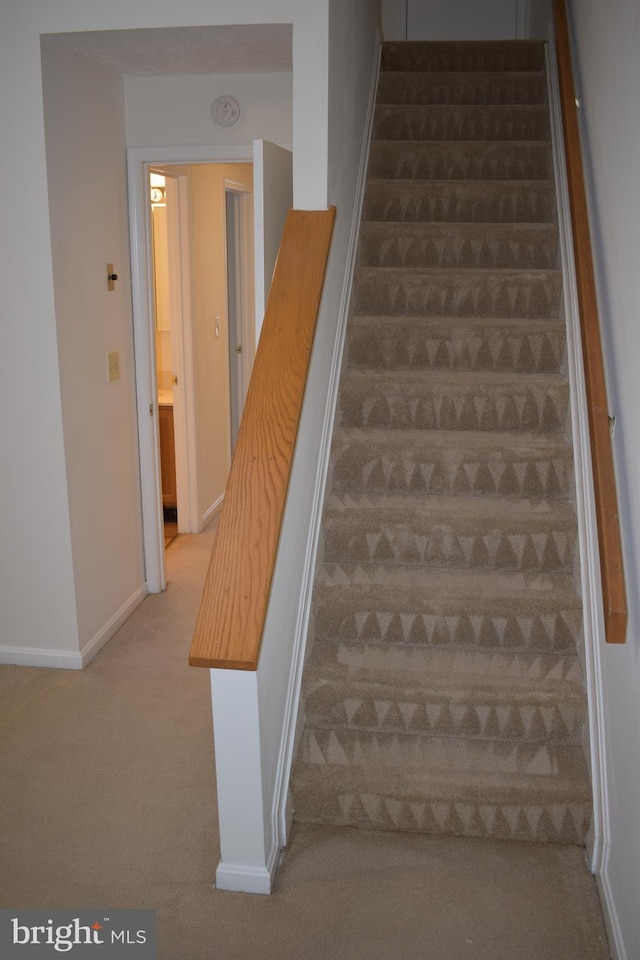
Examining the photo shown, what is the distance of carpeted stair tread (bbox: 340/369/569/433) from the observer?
305 centimetres

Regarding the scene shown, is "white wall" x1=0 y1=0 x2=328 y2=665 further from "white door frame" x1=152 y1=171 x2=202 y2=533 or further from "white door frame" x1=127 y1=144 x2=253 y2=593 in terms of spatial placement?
"white door frame" x1=152 y1=171 x2=202 y2=533

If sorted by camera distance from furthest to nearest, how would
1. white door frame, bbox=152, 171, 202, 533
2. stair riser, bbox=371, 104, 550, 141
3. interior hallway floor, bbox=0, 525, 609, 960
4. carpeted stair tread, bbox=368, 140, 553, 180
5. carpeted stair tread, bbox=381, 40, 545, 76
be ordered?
white door frame, bbox=152, 171, 202, 533, carpeted stair tread, bbox=381, 40, 545, 76, stair riser, bbox=371, 104, 550, 141, carpeted stair tread, bbox=368, 140, 553, 180, interior hallway floor, bbox=0, 525, 609, 960

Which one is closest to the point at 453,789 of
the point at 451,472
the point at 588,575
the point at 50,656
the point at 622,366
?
the point at 588,575

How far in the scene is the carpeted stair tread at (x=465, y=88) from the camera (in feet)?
13.7

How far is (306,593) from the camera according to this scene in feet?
8.77

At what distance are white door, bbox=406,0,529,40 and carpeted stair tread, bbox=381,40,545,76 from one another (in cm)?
115

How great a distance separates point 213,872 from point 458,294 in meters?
2.28

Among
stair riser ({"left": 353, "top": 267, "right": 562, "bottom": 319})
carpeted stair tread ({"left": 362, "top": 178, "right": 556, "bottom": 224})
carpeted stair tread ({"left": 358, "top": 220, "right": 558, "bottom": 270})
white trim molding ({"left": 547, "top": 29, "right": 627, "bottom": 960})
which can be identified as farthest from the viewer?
carpeted stair tread ({"left": 362, "top": 178, "right": 556, "bottom": 224})

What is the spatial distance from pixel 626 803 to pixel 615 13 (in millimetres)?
2311

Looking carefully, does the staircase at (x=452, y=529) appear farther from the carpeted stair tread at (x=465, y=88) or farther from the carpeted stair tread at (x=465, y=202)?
the carpeted stair tread at (x=465, y=88)

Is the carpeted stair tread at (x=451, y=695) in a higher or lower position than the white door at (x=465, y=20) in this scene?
lower

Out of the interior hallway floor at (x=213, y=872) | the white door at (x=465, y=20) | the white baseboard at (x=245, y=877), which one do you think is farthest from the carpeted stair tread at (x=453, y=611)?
the white door at (x=465, y=20)

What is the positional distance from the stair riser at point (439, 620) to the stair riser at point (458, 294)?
4.17 ft

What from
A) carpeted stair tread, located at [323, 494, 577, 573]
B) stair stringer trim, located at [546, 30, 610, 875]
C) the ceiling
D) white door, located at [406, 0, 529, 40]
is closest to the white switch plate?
the ceiling
